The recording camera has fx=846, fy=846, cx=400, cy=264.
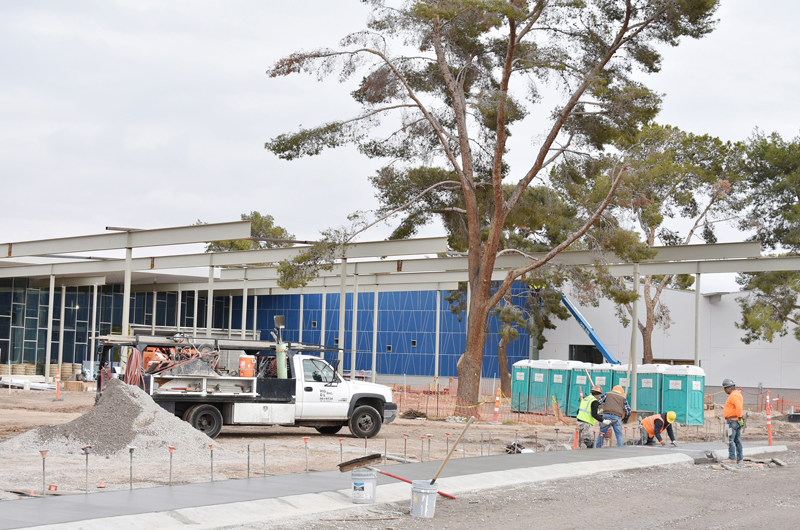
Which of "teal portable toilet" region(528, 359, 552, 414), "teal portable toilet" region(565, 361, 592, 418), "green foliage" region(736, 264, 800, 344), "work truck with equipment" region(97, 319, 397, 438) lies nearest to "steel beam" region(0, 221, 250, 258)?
"work truck with equipment" region(97, 319, 397, 438)

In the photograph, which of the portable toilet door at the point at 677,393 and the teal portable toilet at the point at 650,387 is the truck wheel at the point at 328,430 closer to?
the teal portable toilet at the point at 650,387

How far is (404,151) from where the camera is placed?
29.7 metres

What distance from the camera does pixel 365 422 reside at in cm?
2044

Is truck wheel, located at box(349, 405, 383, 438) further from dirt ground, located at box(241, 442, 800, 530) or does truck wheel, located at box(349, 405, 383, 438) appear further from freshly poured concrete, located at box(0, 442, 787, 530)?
dirt ground, located at box(241, 442, 800, 530)

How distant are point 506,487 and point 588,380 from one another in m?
18.3

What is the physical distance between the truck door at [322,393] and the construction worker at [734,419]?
8451 millimetres

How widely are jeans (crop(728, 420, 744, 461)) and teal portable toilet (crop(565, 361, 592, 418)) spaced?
12.8m

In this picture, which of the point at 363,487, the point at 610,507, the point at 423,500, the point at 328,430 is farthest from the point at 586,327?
the point at 423,500

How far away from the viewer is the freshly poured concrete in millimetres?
9070

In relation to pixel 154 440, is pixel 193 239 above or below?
above

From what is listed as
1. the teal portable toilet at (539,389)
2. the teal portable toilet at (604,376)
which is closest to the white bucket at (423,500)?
the teal portable toilet at (604,376)

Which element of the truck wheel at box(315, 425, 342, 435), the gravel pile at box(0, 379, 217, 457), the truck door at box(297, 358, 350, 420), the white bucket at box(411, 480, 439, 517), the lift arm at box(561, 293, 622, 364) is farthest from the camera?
the lift arm at box(561, 293, 622, 364)

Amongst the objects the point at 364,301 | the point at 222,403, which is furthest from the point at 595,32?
the point at 364,301

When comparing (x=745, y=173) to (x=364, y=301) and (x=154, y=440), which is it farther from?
(x=154, y=440)
